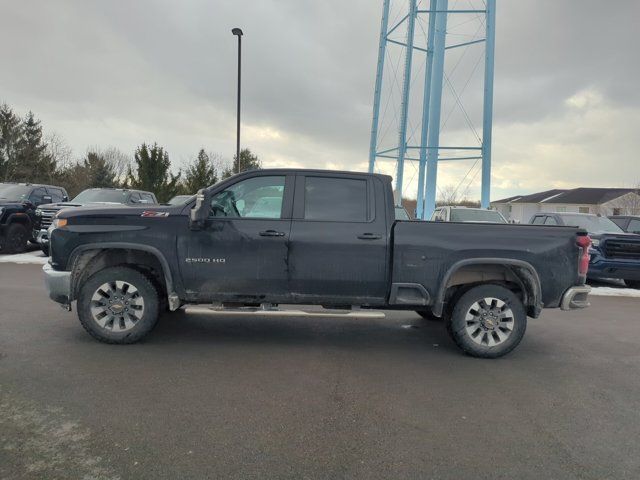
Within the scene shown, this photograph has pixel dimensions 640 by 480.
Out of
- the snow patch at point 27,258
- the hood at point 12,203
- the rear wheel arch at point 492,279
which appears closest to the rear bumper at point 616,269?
the rear wheel arch at point 492,279

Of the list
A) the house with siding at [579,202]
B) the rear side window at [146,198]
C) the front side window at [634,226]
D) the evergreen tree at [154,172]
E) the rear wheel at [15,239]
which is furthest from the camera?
the house with siding at [579,202]

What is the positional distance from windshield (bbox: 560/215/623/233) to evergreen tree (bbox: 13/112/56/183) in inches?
1519

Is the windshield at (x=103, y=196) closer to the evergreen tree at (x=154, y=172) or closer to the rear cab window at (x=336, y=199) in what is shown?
the rear cab window at (x=336, y=199)

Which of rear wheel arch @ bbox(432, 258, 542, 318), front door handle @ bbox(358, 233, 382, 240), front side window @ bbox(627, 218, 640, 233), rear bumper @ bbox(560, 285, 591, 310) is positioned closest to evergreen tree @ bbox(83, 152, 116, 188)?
front side window @ bbox(627, 218, 640, 233)

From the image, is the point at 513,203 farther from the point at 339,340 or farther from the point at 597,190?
the point at 339,340

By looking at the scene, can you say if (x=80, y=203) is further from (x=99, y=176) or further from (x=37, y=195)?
(x=99, y=176)

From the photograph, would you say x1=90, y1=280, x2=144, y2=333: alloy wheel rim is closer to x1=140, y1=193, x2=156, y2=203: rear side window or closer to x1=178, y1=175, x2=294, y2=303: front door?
x1=178, y1=175, x2=294, y2=303: front door

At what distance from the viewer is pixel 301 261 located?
16.4 feet

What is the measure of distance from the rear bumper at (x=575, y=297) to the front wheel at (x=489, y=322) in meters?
0.47

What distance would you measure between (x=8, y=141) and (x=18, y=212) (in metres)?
30.3

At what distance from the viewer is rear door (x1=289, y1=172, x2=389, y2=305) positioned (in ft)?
16.4

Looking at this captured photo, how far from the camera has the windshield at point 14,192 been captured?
46.1 ft

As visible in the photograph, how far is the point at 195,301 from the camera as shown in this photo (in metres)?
5.16

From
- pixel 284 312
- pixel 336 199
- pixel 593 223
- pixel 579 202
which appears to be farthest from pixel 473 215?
pixel 579 202
